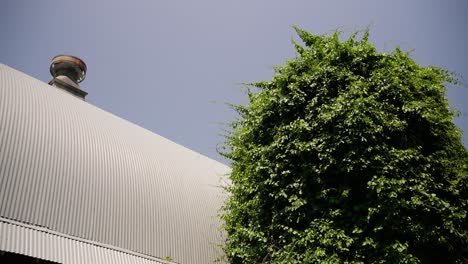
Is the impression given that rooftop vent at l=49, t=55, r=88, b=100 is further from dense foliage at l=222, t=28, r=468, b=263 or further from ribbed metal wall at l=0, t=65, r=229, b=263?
dense foliage at l=222, t=28, r=468, b=263

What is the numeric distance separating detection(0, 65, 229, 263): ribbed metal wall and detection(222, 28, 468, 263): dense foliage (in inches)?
118

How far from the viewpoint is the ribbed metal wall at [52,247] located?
10250 millimetres

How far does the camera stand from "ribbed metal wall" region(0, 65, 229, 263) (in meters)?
12.1

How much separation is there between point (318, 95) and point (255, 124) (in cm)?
253

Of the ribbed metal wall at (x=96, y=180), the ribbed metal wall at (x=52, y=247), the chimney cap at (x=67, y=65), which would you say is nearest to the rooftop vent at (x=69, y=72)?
the chimney cap at (x=67, y=65)

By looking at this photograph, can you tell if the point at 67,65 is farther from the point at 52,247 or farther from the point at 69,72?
the point at 52,247

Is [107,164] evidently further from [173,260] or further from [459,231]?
[459,231]

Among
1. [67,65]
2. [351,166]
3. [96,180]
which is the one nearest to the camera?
[351,166]

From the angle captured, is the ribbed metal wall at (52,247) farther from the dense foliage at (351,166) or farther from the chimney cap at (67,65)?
the chimney cap at (67,65)

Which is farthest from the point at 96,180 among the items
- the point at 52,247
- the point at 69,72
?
the point at 69,72

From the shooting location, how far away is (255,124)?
44.9 feet

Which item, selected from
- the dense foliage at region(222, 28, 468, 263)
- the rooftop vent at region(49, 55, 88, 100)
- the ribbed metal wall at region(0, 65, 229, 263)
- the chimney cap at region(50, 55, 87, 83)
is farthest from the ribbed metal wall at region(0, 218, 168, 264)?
the chimney cap at region(50, 55, 87, 83)

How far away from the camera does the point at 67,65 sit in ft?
85.5

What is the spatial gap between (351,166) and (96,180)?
909 centimetres
